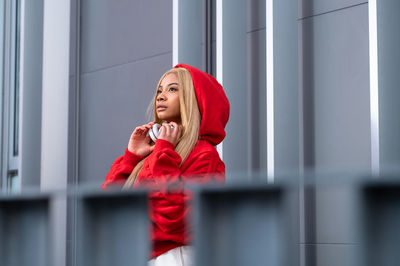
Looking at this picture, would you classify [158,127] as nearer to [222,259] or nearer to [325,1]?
[325,1]

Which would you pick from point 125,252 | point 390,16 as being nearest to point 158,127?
point 390,16

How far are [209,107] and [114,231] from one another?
1232 millimetres

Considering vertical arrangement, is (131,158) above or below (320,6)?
below

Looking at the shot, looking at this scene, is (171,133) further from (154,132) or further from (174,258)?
(174,258)

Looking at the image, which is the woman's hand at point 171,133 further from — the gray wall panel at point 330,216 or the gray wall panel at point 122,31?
the gray wall panel at point 122,31

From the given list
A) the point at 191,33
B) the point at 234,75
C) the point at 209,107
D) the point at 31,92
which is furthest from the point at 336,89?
the point at 31,92

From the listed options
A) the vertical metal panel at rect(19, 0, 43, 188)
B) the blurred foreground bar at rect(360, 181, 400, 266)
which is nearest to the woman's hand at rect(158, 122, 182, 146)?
the blurred foreground bar at rect(360, 181, 400, 266)

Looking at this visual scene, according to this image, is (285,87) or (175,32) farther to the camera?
(175,32)

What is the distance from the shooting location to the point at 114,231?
502 millimetres

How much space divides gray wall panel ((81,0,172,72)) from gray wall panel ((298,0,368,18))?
3.22 ft

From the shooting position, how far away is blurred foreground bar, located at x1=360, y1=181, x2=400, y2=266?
375 mm

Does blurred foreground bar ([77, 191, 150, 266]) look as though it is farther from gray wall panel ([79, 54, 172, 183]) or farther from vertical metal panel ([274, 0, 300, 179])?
gray wall panel ([79, 54, 172, 183])

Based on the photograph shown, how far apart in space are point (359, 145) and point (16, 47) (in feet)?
9.99

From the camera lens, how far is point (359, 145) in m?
2.21
